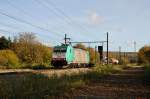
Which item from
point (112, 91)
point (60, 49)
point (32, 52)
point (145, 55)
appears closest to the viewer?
point (112, 91)

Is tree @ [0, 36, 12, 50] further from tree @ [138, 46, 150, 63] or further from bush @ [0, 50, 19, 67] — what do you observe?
tree @ [138, 46, 150, 63]

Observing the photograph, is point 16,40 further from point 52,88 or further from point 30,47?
point 52,88

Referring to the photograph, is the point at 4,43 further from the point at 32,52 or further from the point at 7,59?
the point at 7,59

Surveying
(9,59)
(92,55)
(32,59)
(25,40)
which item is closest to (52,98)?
(9,59)

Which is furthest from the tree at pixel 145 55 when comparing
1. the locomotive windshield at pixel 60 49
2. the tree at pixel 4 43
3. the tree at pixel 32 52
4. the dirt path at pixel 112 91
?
the dirt path at pixel 112 91

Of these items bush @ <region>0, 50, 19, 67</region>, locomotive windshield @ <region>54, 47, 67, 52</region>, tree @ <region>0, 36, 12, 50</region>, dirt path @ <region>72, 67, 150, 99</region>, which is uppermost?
tree @ <region>0, 36, 12, 50</region>

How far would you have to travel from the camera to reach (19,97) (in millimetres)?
10906

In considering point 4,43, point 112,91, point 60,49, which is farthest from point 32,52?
point 112,91

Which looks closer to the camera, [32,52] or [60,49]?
[60,49]

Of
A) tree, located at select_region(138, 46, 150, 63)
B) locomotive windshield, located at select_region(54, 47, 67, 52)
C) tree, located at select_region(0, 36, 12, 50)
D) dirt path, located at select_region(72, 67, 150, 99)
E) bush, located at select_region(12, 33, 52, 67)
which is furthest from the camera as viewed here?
tree, located at select_region(0, 36, 12, 50)

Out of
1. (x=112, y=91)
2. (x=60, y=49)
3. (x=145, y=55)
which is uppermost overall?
(x=145, y=55)

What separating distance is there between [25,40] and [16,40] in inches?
180

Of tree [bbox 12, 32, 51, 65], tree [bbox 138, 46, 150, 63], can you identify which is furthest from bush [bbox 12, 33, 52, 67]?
tree [bbox 138, 46, 150, 63]

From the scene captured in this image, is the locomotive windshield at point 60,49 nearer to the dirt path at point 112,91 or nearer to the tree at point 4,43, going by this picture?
the dirt path at point 112,91
